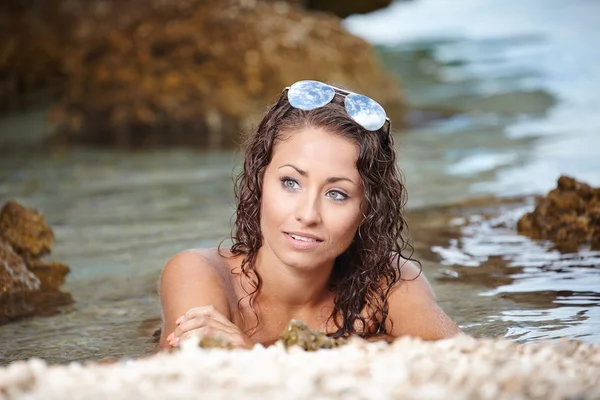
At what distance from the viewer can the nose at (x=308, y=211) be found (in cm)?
364

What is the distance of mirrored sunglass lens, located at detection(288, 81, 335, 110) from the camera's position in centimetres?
393

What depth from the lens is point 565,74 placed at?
13.8m

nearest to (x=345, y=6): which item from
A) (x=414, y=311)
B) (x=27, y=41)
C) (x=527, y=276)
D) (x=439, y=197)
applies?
(x=27, y=41)

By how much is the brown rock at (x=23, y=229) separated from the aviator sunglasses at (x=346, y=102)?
Answer: 2321 mm

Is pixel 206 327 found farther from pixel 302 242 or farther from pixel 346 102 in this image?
pixel 346 102

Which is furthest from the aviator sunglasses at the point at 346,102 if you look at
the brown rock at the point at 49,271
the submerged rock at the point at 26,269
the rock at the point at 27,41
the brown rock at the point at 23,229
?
the rock at the point at 27,41

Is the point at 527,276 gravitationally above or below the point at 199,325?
below

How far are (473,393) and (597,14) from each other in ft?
57.6

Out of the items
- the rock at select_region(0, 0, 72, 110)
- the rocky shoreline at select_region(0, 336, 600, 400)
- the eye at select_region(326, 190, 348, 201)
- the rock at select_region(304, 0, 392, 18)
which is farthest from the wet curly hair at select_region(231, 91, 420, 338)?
the rock at select_region(304, 0, 392, 18)

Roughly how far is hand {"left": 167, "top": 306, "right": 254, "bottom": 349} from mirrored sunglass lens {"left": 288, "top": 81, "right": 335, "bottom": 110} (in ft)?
2.89

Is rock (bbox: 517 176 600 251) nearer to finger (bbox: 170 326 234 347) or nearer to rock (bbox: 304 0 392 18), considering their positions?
finger (bbox: 170 326 234 347)

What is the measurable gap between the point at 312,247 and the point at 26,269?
2.20 meters

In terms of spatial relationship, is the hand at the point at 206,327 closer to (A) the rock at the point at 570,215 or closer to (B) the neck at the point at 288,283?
(B) the neck at the point at 288,283

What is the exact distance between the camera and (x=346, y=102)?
3.91 metres
